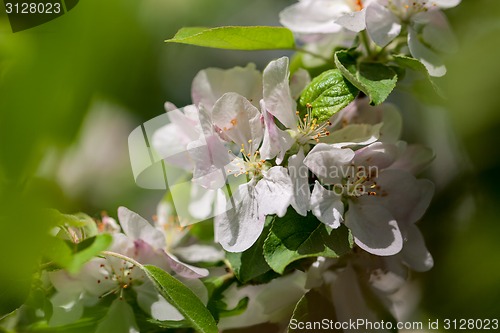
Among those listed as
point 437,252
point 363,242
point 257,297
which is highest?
point 363,242

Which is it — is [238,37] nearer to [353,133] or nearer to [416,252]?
[353,133]

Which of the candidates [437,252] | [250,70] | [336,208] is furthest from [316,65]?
[437,252]

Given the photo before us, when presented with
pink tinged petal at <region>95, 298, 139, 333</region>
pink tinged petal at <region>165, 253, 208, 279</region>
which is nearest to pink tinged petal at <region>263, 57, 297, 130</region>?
pink tinged petal at <region>165, 253, 208, 279</region>

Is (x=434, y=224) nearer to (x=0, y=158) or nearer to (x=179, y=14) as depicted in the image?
(x=179, y=14)

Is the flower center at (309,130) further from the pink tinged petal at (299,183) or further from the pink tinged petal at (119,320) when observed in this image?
the pink tinged petal at (119,320)

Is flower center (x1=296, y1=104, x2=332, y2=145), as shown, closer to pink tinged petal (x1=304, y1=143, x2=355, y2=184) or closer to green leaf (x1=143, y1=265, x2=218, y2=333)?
pink tinged petal (x1=304, y1=143, x2=355, y2=184)

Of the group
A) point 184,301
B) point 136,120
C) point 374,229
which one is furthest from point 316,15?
point 136,120
